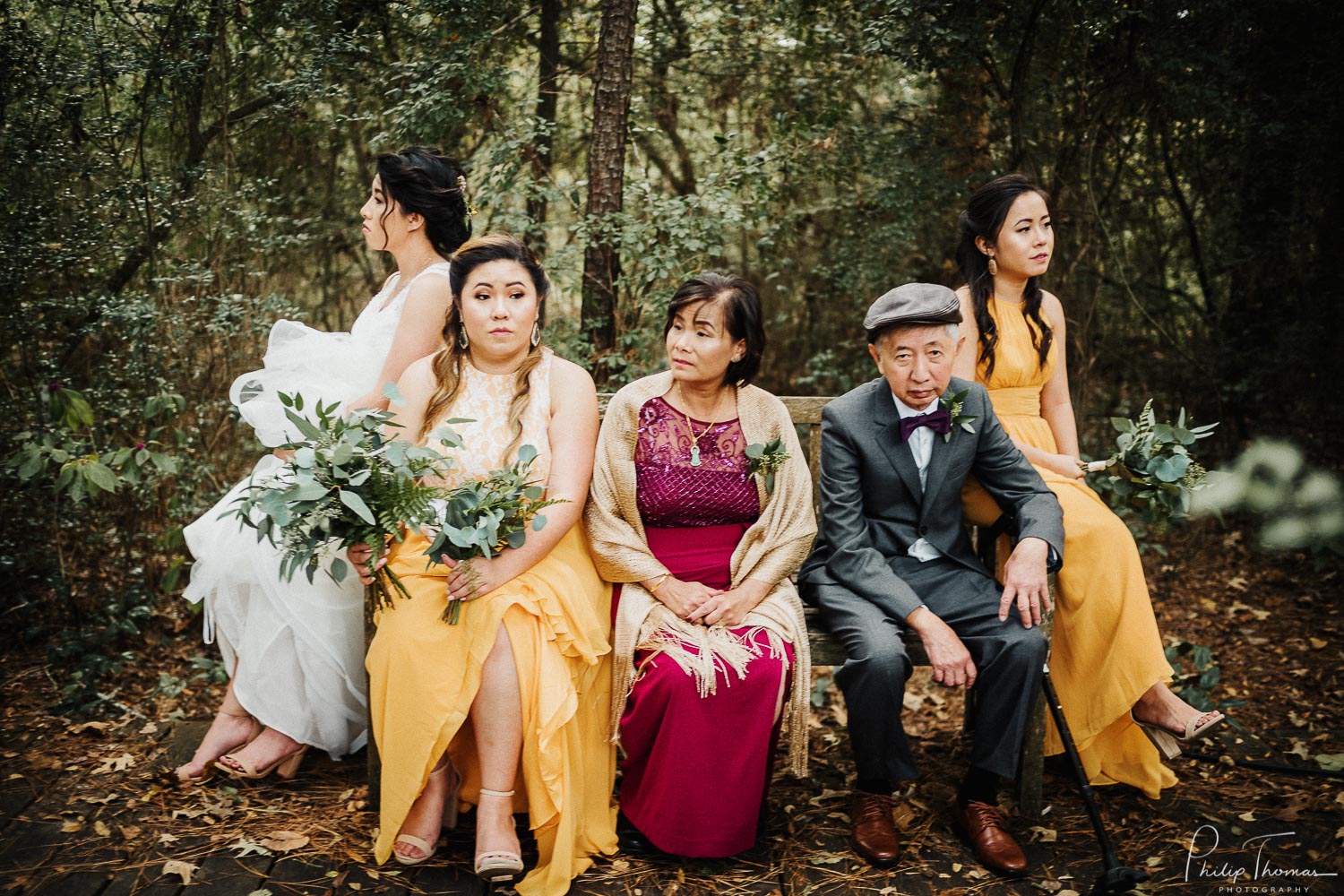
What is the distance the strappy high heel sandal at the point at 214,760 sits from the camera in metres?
3.22

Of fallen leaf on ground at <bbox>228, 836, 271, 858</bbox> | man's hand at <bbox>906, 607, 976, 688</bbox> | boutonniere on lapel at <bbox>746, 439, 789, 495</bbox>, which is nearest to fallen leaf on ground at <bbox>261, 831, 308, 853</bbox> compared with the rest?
fallen leaf on ground at <bbox>228, 836, 271, 858</bbox>

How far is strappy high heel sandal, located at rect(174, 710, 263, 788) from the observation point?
10.6 feet

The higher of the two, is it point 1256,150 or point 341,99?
point 341,99

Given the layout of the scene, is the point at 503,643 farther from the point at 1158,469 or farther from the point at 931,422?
the point at 1158,469

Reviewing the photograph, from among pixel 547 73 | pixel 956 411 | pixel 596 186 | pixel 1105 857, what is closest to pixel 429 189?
pixel 596 186

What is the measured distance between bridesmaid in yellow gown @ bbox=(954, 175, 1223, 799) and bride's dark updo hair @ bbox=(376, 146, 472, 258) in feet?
6.54

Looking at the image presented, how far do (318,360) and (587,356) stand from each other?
4.50ft

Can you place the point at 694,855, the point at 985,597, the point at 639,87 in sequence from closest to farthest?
the point at 694,855 < the point at 985,597 < the point at 639,87

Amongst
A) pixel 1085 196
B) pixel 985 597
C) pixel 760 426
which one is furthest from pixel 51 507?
pixel 1085 196

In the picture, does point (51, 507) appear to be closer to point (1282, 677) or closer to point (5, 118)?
point (5, 118)

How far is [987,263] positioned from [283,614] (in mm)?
2905

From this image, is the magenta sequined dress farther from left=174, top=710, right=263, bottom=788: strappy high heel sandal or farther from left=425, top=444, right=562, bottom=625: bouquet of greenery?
left=174, top=710, right=263, bottom=788: strappy high heel sandal

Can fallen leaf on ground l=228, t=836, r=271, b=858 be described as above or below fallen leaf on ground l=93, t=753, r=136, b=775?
below

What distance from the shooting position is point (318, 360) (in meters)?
3.44
